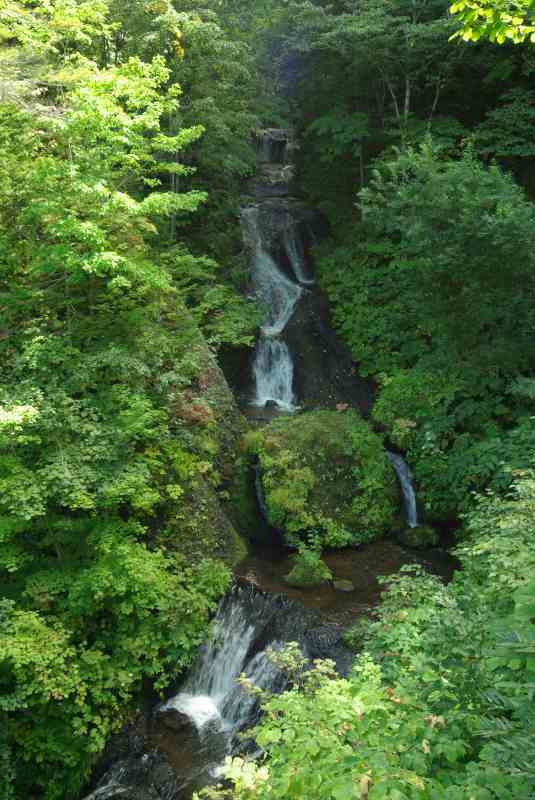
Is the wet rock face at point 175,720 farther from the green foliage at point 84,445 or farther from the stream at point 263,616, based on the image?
the green foliage at point 84,445

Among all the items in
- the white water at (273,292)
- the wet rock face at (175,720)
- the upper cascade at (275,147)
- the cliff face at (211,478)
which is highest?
the upper cascade at (275,147)

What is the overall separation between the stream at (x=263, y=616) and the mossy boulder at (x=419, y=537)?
22 centimetres

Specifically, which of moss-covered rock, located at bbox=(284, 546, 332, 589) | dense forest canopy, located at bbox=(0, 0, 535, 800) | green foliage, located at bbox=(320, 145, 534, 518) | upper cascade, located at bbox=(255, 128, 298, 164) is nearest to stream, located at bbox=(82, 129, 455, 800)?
moss-covered rock, located at bbox=(284, 546, 332, 589)

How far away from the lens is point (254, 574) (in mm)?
9273

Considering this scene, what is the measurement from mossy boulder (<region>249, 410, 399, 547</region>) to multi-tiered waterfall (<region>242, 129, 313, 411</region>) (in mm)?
2637

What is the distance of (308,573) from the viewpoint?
910 cm

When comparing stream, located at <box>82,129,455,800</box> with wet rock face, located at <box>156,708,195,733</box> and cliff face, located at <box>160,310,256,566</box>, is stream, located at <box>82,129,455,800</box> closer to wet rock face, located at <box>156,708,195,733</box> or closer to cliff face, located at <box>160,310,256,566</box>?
wet rock face, located at <box>156,708,195,733</box>

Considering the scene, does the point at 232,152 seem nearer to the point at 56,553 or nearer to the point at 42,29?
the point at 42,29

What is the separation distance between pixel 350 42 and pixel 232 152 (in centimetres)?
405

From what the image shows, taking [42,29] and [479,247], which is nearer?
[42,29]

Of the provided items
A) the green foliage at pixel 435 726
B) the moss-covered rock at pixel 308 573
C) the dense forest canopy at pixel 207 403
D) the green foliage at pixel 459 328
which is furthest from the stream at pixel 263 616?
the green foliage at pixel 435 726

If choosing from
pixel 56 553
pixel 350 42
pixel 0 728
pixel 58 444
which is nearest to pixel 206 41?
pixel 350 42

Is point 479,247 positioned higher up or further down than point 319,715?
higher up

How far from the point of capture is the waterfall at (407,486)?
11320 millimetres
